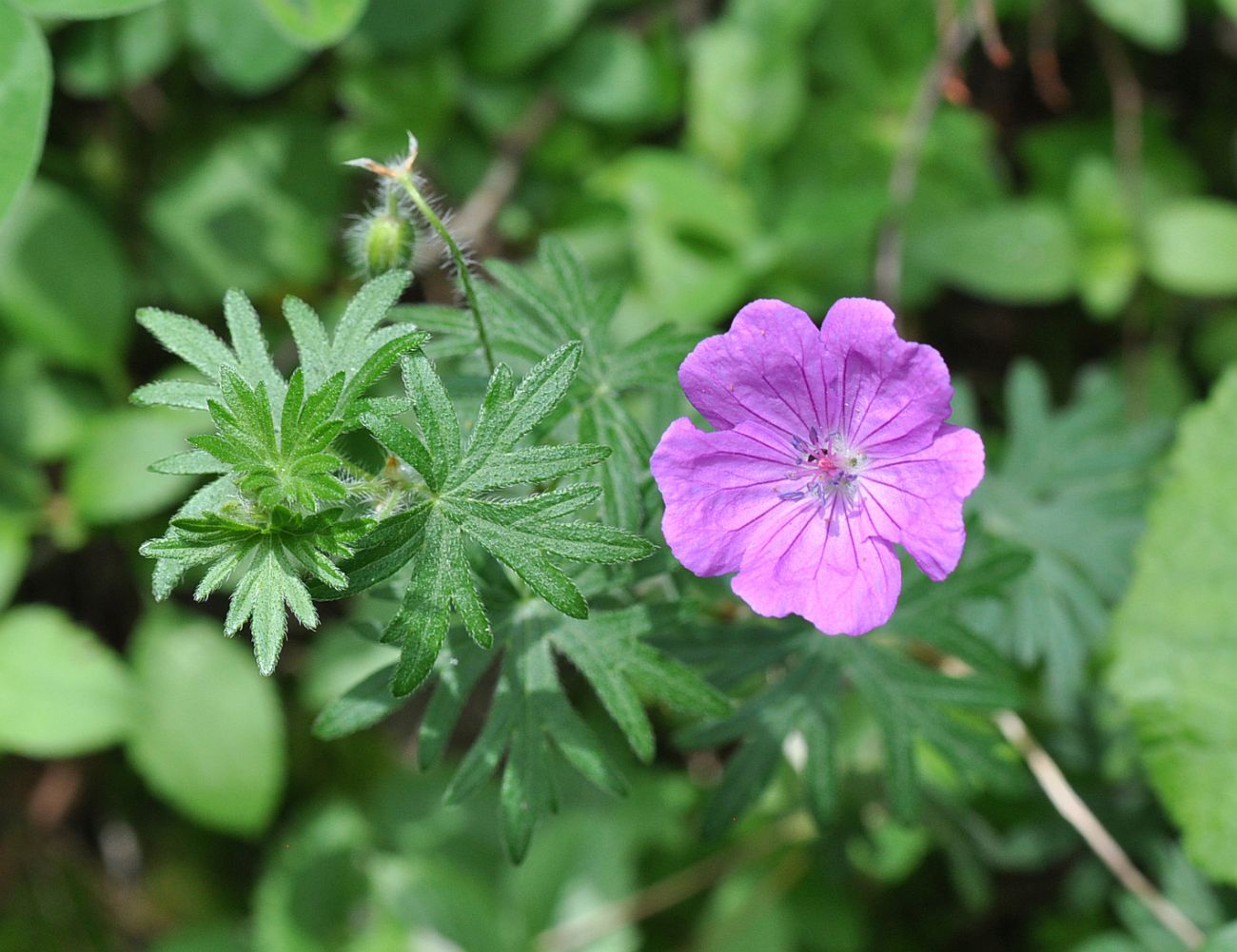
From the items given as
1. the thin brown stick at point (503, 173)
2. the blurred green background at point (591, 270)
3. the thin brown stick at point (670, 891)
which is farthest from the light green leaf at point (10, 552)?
the thin brown stick at point (670, 891)

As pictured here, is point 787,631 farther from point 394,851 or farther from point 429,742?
point 394,851

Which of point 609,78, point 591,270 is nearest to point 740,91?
point 609,78

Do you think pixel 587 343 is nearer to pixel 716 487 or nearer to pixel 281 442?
pixel 716 487

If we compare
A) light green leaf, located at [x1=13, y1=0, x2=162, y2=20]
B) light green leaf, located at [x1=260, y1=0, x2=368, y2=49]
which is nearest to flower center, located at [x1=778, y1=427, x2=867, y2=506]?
light green leaf, located at [x1=260, y1=0, x2=368, y2=49]

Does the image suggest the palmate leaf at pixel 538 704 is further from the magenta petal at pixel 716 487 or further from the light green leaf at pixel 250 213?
the light green leaf at pixel 250 213

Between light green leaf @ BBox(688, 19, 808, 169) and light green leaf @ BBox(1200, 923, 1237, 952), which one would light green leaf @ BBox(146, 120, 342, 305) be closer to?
light green leaf @ BBox(688, 19, 808, 169)

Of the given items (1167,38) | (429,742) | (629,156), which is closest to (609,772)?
(429,742)
